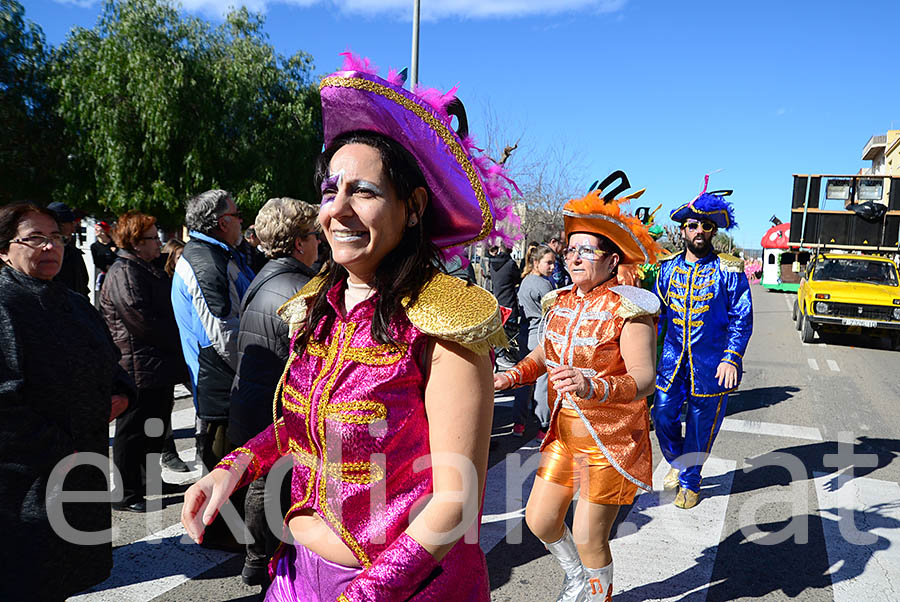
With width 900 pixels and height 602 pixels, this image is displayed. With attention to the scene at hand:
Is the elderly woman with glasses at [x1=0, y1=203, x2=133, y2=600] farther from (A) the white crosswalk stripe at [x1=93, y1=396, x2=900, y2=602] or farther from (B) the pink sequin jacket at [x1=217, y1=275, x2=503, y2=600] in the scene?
(B) the pink sequin jacket at [x1=217, y1=275, x2=503, y2=600]

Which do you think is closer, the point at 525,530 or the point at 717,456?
the point at 525,530

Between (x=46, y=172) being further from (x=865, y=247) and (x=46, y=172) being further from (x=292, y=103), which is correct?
(x=865, y=247)

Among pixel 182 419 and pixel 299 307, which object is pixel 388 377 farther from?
pixel 182 419

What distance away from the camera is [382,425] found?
4.49 feet

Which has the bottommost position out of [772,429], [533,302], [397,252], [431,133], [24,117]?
[772,429]

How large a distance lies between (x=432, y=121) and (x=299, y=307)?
2.01ft

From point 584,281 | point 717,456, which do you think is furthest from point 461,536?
point 717,456

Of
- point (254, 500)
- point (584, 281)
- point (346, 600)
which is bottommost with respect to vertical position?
point (254, 500)

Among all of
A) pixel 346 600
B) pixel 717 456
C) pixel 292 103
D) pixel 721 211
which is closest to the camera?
pixel 346 600

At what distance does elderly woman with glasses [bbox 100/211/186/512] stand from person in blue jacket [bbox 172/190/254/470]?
646mm

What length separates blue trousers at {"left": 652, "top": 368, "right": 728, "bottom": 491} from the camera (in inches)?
186

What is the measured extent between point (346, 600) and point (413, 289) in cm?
67

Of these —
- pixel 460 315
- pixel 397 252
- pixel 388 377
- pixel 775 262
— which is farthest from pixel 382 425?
pixel 775 262

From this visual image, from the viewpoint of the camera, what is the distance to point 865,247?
17094 mm
